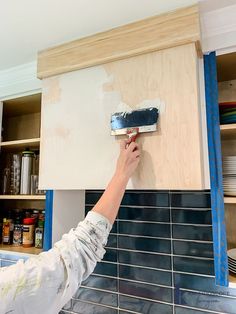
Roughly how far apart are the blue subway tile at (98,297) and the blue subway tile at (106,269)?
0.09m

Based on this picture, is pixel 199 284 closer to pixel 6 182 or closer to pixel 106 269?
pixel 106 269

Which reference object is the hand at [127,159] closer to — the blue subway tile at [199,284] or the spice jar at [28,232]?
the blue subway tile at [199,284]

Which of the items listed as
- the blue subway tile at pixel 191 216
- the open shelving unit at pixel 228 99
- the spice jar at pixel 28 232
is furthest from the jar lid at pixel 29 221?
the open shelving unit at pixel 228 99

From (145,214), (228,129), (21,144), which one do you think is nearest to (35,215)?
(21,144)

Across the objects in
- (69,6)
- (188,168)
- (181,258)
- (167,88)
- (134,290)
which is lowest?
(134,290)

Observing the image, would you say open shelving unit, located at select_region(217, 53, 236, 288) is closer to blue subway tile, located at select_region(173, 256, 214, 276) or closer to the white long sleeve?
blue subway tile, located at select_region(173, 256, 214, 276)

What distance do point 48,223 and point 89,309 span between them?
0.54 m

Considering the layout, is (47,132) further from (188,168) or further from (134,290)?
(134,290)

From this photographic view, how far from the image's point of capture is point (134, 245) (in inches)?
50.2

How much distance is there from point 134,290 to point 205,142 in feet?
2.65

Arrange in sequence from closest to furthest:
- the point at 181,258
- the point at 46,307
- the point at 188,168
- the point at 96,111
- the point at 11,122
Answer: the point at 46,307, the point at 188,168, the point at 96,111, the point at 181,258, the point at 11,122

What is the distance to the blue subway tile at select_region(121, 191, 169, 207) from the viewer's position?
1.24m

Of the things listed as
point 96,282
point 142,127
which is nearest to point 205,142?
point 142,127

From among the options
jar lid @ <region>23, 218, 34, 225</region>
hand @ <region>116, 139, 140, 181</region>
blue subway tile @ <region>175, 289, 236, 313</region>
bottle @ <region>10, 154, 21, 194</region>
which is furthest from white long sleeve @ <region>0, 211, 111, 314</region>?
bottle @ <region>10, 154, 21, 194</region>
